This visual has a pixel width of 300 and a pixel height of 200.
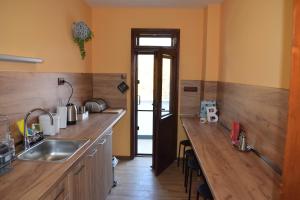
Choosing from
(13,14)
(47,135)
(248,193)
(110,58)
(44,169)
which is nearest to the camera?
(248,193)

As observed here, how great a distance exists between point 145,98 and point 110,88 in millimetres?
1500

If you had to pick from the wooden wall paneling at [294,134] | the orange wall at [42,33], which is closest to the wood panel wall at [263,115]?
the wooden wall paneling at [294,134]

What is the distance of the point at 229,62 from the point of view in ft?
10.8

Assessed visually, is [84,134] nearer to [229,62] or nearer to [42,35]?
[42,35]

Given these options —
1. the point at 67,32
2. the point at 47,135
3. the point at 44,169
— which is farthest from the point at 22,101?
the point at 67,32

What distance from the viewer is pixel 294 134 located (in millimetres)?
1038

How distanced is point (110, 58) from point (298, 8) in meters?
3.53

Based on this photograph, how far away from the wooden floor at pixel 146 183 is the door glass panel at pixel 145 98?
79 centimetres

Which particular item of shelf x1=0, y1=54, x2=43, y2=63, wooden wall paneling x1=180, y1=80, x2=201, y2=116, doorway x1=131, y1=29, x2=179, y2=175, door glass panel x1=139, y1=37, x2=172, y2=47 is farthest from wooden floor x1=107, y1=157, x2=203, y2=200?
door glass panel x1=139, y1=37, x2=172, y2=47

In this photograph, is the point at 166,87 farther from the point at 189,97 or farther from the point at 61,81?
the point at 61,81

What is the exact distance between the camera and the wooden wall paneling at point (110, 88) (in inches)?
168

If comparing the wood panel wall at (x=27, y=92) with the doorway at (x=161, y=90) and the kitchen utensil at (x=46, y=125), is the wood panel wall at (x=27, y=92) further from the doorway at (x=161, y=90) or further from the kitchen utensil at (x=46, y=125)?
the doorway at (x=161, y=90)

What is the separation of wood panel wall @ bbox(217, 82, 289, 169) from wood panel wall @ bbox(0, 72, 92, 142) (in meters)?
2.06

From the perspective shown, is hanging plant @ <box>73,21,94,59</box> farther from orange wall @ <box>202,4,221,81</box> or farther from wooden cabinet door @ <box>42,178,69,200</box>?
wooden cabinet door @ <box>42,178,69,200</box>
